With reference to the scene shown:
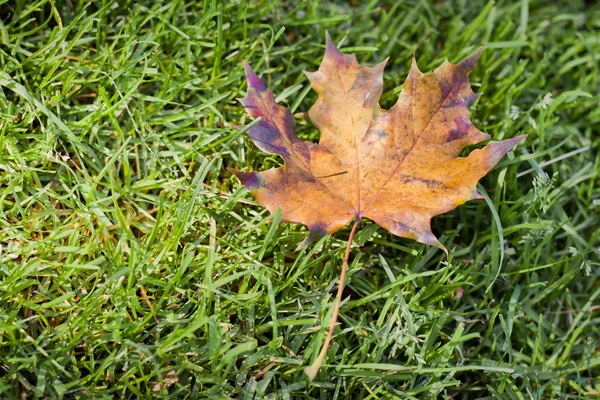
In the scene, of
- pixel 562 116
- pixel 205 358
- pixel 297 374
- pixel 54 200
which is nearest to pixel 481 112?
pixel 562 116

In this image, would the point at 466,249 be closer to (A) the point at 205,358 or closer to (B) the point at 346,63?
(B) the point at 346,63

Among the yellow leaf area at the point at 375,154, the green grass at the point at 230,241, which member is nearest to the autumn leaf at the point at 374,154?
the yellow leaf area at the point at 375,154

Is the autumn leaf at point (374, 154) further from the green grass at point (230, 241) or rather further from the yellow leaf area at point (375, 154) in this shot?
the green grass at point (230, 241)

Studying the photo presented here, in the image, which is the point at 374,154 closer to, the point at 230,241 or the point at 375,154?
the point at 375,154

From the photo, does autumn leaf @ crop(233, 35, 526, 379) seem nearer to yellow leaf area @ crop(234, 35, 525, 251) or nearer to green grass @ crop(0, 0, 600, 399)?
yellow leaf area @ crop(234, 35, 525, 251)

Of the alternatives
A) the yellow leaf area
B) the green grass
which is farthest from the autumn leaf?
the green grass

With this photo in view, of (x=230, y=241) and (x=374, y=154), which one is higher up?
(x=374, y=154)

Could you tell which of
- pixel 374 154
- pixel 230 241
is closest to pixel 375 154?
pixel 374 154
